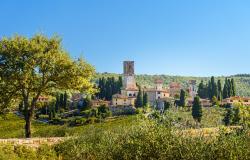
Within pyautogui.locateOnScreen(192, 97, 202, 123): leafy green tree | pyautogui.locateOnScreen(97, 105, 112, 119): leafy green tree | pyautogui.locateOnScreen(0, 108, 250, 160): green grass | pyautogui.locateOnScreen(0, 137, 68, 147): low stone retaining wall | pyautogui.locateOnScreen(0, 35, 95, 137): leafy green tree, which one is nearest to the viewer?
pyautogui.locateOnScreen(0, 108, 250, 160): green grass

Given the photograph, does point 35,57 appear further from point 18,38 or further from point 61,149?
point 61,149

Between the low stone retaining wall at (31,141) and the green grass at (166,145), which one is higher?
the green grass at (166,145)

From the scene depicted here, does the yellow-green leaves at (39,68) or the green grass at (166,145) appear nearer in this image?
the green grass at (166,145)

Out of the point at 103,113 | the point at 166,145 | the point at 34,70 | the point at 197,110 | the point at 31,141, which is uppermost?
the point at 34,70

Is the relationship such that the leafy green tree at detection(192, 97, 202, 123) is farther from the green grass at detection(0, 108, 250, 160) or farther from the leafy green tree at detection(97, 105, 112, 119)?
the green grass at detection(0, 108, 250, 160)

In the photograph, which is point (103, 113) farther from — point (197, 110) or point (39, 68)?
point (39, 68)

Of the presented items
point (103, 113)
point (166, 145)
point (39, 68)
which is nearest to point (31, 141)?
point (39, 68)

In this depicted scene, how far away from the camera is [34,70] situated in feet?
173

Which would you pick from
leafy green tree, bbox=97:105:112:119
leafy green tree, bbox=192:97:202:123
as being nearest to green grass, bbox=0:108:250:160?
leafy green tree, bbox=192:97:202:123

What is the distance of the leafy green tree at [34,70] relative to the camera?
169 feet

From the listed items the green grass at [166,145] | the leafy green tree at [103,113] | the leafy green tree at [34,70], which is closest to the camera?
the green grass at [166,145]

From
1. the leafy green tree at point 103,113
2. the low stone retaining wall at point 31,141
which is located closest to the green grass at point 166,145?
the low stone retaining wall at point 31,141

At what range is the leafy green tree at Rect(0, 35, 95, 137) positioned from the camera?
51594 millimetres

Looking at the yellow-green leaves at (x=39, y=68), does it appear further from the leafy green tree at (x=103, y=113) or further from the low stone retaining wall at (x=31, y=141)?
the leafy green tree at (x=103, y=113)
